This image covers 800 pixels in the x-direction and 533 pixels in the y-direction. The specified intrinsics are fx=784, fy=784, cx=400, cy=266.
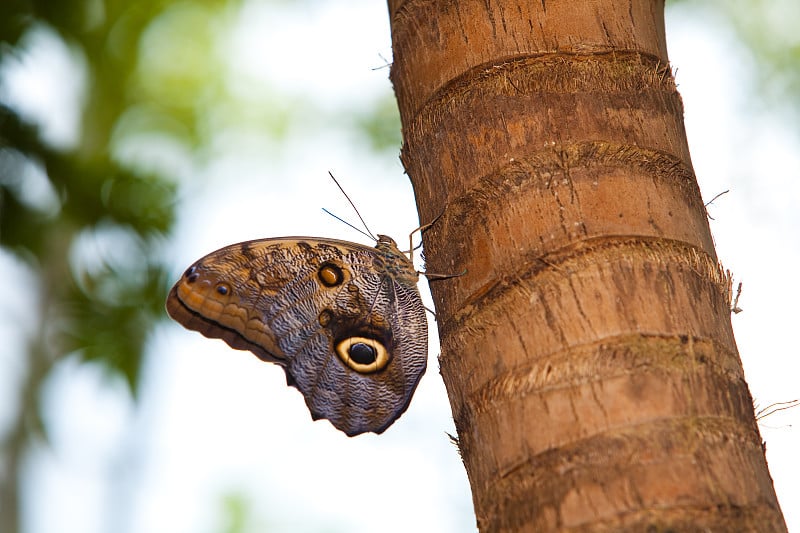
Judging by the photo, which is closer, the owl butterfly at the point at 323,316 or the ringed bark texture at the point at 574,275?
the ringed bark texture at the point at 574,275

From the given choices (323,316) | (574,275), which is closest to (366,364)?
Result: (323,316)

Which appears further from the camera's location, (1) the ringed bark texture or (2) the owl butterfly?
(2) the owl butterfly

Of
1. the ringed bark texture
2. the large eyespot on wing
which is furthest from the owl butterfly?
the ringed bark texture

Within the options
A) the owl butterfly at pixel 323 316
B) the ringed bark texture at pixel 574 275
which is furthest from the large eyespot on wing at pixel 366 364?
the ringed bark texture at pixel 574 275

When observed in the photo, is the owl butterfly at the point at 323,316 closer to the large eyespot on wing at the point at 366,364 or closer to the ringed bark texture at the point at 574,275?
the large eyespot on wing at the point at 366,364

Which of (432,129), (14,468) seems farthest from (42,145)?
(14,468)

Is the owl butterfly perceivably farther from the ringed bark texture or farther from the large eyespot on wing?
the ringed bark texture

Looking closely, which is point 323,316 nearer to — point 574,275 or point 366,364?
point 366,364
